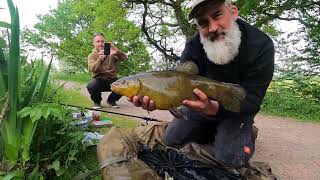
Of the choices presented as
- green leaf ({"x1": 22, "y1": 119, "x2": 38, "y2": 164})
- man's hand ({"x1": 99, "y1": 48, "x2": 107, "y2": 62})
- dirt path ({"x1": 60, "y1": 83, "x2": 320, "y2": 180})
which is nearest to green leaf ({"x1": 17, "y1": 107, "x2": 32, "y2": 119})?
green leaf ({"x1": 22, "y1": 119, "x2": 38, "y2": 164})

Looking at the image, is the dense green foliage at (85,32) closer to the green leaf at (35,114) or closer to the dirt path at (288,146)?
the dirt path at (288,146)

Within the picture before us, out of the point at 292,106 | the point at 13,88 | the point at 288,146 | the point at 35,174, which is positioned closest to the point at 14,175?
the point at 35,174

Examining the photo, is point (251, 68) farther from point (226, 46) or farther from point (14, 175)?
point (14, 175)

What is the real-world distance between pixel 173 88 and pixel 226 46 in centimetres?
79

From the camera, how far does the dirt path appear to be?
433cm

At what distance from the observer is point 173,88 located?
2.81 meters

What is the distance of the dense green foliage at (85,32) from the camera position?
1972cm

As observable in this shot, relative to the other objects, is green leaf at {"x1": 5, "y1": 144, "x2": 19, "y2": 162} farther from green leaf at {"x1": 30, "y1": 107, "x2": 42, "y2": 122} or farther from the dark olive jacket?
the dark olive jacket

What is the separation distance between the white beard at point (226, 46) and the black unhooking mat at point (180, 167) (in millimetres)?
934

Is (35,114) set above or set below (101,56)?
below

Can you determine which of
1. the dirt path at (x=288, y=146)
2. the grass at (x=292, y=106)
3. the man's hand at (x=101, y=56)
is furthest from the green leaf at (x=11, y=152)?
the grass at (x=292, y=106)

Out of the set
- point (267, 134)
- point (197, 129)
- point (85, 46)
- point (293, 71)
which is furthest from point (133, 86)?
point (85, 46)

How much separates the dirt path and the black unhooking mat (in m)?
1.07

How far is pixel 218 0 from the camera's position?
3234 millimetres
